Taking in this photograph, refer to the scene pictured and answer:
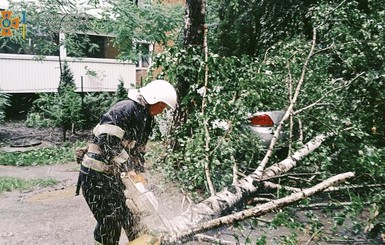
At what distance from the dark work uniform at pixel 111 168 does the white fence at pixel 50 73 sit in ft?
26.0

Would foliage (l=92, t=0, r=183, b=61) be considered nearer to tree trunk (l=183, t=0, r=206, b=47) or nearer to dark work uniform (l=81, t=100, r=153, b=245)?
tree trunk (l=183, t=0, r=206, b=47)

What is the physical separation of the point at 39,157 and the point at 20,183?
5.27 ft

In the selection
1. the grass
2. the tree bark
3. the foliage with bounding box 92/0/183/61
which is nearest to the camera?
the tree bark

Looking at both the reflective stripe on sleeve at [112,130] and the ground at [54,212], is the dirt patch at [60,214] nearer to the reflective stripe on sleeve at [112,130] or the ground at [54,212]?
the ground at [54,212]

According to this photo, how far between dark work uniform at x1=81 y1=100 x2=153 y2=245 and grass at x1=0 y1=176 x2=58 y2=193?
3022 mm

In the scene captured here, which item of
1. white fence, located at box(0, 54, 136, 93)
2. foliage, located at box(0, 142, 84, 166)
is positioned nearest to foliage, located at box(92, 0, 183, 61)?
white fence, located at box(0, 54, 136, 93)

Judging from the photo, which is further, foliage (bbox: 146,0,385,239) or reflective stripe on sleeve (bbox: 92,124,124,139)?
foliage (bbox: 146,0,385,239)

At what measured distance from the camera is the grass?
536 centimetres

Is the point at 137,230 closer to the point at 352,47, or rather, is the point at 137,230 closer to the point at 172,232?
the point at 172,232

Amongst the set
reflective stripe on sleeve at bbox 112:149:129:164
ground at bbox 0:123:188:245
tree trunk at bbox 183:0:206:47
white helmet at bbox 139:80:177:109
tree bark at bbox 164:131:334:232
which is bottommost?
ground at bbox 0:123:188:245

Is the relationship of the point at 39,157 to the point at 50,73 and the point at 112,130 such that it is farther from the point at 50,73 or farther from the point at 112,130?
the point at 50,73

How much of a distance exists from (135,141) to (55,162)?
4.56 m

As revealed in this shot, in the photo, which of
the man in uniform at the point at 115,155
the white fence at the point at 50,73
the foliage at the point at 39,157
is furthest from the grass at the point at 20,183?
the white fence at the point at 50,73

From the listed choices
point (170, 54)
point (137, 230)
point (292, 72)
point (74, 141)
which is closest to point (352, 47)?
point (292, 72)
